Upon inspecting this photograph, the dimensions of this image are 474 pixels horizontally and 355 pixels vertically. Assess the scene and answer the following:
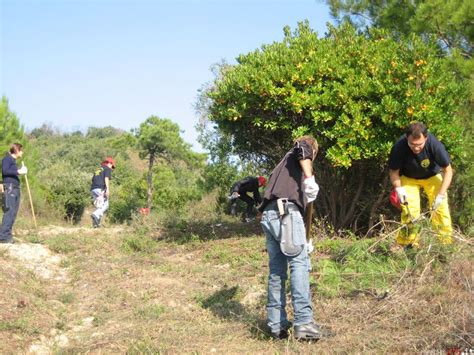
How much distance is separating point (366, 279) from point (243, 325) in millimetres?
1292

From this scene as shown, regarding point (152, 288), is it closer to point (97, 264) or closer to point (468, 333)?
point (97, 264)

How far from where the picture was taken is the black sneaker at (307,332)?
14.1 feet

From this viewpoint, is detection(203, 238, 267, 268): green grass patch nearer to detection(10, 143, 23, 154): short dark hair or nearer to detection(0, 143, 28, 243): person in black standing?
detection(0, 143, 28, 243): person in black standing

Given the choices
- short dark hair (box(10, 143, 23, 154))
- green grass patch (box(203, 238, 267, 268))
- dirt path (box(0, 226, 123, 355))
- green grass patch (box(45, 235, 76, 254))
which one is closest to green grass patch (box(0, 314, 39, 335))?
dirt path (box(0, 226, 123, 355))

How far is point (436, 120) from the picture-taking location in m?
6.88

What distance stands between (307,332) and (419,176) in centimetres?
238

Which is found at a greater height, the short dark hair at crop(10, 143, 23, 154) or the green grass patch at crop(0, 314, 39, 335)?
the short dark hair at crop(10, 143, 23, 154)

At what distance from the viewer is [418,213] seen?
226 inches

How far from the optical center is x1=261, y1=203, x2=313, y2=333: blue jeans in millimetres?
4379

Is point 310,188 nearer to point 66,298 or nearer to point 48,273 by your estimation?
point 66,298

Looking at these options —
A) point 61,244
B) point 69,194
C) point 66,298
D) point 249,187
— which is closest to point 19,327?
point 66,298

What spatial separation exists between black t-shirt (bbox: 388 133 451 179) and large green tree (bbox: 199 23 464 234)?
1.26 m

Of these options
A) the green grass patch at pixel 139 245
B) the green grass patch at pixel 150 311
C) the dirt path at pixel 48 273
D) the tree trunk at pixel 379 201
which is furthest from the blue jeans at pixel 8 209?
the tree trunk at pixel 379 201

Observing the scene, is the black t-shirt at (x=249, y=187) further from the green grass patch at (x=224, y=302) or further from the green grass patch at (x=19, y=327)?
the green grass patch at (x=19, y=327)
